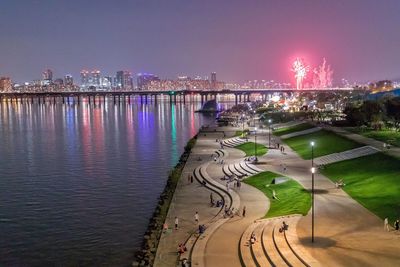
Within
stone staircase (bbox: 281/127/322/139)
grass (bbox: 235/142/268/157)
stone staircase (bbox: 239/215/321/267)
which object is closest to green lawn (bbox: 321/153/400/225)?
stone staircase (bbox: 239/215/321/267)

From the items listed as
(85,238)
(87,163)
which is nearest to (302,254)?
(85,238)

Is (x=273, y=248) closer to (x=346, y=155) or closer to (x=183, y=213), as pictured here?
(x=183, y=213)

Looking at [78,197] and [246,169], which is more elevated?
[246,169]

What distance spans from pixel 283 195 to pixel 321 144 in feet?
82.0

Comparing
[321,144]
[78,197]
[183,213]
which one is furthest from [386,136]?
[78,197]

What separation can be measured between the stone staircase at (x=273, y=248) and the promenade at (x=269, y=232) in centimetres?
4

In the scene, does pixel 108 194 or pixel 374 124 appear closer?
pixel 108 194

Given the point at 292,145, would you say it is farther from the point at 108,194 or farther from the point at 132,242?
the point at 132,242

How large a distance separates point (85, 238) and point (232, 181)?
568 inches

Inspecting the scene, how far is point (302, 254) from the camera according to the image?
2189cm

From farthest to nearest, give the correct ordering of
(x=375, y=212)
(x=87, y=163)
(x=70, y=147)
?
1. (x=70, y=147)
2. (x=87, y=163)
3. (x=375, y=212)

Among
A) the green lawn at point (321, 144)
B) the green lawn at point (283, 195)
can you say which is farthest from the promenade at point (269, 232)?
the green lawn at point (321, 144)

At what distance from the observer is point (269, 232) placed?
83.4 ft

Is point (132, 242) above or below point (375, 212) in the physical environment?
below
